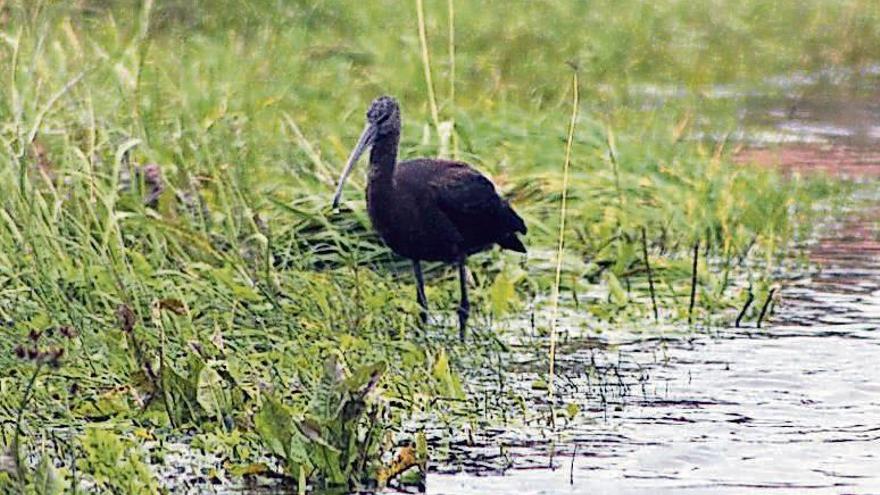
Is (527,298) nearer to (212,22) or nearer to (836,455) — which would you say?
(836,455)

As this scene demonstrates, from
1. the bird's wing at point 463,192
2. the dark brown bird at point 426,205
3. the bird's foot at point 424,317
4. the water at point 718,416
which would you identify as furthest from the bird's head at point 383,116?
the water at point 718,416

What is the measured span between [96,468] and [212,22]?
27.5 feet

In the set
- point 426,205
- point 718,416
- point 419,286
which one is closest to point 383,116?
point 426,205

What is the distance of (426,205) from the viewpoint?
7.78 metres

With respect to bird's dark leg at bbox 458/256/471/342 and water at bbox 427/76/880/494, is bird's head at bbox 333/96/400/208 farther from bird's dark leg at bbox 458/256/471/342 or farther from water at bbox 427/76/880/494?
water at bbox 427/76/880/494

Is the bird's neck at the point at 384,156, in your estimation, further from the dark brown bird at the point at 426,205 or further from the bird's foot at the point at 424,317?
the bird's foot at the point at 424,317

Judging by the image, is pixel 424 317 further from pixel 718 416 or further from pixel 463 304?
pixel 718 416

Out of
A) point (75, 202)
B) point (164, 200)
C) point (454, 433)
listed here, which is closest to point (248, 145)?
point (164, 200)

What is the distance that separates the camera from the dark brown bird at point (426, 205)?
25.4 ft

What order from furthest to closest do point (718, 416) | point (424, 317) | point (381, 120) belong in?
point (381, 120) → point (424, 317) → point (718, 416)

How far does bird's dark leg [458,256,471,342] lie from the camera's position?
7.58 metres

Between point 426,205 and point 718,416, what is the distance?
163cm

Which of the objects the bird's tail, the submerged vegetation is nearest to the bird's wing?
the bird's tail

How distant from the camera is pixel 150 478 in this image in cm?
547
